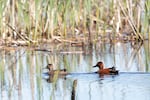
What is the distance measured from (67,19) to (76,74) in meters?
4.05

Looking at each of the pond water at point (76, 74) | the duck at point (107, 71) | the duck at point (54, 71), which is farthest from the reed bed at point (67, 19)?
the duck at point (107, 71)

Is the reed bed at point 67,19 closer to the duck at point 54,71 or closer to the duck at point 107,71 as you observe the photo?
the duck at point 54,71

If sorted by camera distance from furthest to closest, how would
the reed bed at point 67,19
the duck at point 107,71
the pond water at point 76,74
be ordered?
1. the reed bed at point 67,19
2. the duck at point 107,71
3. the pond water at point 76,74

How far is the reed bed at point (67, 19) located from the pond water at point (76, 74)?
329 millimetres

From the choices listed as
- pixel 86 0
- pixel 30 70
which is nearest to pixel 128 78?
pixel 30 70

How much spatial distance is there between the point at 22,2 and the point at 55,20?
860 mm

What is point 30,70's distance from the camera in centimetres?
1170

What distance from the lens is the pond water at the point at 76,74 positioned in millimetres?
9117

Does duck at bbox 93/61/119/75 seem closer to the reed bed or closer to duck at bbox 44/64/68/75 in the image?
duck at bbox 44/64/68/75

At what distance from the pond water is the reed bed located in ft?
1.08

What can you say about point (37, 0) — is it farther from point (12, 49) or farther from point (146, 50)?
point (146, 50)

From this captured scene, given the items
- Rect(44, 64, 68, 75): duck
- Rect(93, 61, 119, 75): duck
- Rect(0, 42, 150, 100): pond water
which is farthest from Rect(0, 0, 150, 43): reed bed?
Rect(93, 61, 119, 75): duck

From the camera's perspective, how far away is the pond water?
29.9ft

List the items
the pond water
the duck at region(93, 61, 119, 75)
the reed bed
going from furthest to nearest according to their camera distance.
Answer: the reed bed → the duck at region(93, 61, 119, 75) → the pond water
